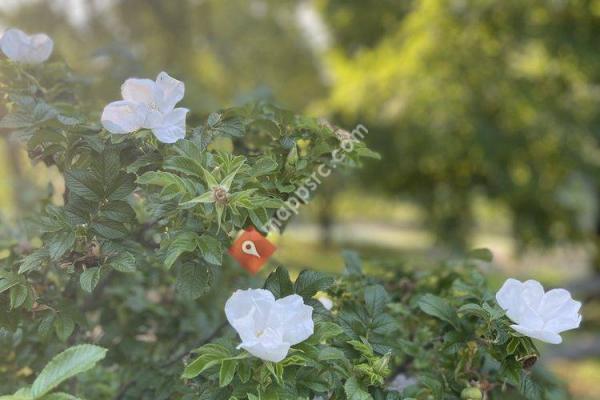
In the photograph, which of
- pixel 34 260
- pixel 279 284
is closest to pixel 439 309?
pixel 279 284

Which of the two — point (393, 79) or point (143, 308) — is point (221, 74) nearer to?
point (393, 79)

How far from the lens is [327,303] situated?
149cm

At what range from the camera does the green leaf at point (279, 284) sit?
46.3 inches

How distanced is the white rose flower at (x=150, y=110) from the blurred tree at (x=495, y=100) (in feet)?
22.2

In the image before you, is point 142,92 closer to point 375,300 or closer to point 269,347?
point 269,347

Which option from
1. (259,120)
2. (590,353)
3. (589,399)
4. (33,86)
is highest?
(590,353)

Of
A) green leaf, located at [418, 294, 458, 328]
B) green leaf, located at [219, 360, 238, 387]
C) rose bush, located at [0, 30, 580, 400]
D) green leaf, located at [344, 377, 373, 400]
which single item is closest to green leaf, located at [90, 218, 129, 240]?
rose bush, located at [0, 30, 580, 400]

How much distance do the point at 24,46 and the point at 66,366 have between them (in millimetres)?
873

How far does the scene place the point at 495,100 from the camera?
7.84m

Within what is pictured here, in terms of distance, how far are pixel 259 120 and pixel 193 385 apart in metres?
0.61

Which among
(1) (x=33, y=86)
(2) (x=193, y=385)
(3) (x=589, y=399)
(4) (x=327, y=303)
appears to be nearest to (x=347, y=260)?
(4) (x=327, y=303)

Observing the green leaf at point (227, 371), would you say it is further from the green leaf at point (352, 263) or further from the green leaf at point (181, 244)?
the green leaf at point (352, 263)

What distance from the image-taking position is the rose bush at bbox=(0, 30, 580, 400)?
40.3 inches

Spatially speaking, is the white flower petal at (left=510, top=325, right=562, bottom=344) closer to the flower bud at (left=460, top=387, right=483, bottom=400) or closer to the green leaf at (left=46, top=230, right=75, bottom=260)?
the flower bud at (left=460, top=387, right=483, bottom=400)
